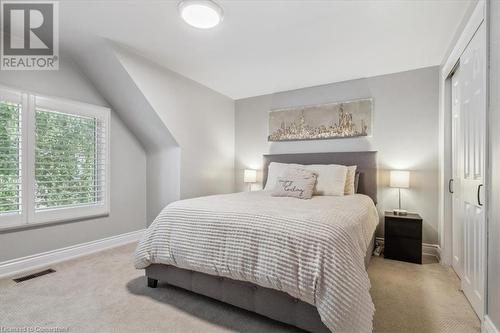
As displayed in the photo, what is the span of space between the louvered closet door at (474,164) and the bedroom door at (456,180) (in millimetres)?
134

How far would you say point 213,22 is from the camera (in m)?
2.23

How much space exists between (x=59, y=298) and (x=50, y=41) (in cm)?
256

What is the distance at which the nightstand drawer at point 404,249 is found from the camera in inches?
112

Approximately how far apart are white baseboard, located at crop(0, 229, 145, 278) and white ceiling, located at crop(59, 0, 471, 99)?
2.33 m

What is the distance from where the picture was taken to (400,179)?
312 centimetres

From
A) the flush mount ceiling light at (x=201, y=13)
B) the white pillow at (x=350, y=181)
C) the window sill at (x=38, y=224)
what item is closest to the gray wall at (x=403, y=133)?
the white pillow at (x=350, y=181)

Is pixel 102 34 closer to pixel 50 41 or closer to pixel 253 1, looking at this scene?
pixel 50 41

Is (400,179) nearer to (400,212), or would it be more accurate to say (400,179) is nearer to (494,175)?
(400,212)

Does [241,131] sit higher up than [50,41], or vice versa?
[50,41]

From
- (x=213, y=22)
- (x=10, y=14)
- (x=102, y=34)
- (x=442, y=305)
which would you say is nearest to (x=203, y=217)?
(x=213, y=22)

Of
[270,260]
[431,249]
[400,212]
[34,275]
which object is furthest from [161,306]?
[431,249]

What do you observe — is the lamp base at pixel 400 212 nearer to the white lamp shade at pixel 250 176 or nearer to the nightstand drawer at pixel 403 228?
the nightstand drawer at pixel 403 228

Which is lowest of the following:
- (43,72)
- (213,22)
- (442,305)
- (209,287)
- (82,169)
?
(442,305)

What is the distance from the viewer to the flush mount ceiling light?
6.64 feet
